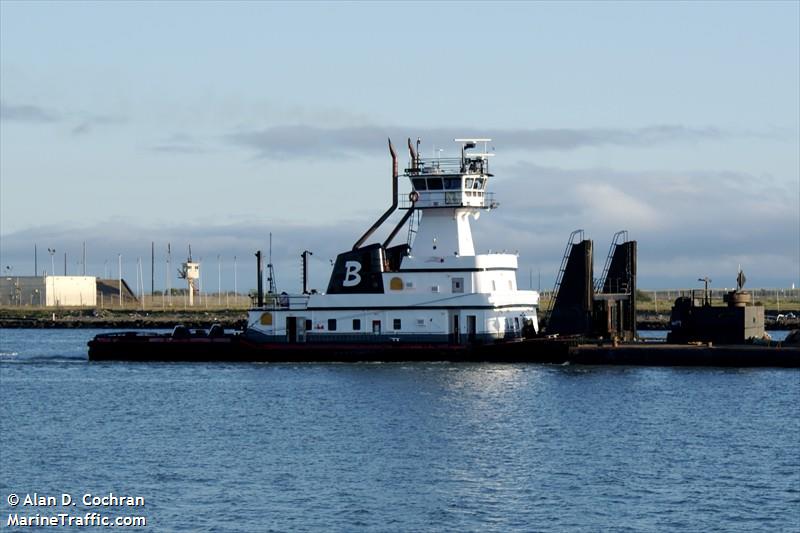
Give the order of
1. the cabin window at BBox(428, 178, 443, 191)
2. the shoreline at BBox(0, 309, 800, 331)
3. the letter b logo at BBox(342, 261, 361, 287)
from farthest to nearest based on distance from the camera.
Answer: the shoreline at BBox(0, 309, 800, 331) → the letter b logo at BBox(342, 261, 361, 287) → the cabin window at BBox(428, 178, 443, 191)

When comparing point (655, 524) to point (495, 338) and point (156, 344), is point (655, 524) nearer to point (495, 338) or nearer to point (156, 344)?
point (495, 338)

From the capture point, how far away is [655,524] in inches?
1093

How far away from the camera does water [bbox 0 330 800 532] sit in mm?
28828

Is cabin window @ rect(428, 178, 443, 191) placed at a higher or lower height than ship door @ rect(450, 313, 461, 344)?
higher

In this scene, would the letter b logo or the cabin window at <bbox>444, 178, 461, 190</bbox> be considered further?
the letter b logo

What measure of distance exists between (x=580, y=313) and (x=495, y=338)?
12.8 ft

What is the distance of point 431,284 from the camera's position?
187 feet

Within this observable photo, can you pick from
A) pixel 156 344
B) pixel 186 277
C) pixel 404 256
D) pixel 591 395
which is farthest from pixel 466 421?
pixel 186 277

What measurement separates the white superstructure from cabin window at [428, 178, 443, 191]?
1.7 inches

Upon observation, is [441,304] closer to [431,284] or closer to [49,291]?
[431,284]

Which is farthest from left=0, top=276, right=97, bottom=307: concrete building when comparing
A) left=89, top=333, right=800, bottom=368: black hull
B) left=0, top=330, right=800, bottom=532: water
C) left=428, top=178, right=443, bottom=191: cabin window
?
left=428, top=178, right=443, bottom=191: cabin window

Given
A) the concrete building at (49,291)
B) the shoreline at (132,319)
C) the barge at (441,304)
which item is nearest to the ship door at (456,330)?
the barge at (441,304)

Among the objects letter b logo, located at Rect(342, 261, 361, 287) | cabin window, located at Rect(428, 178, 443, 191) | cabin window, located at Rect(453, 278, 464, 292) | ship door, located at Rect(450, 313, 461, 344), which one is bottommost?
ship door, located at Rect(450, 313, 461, 344)

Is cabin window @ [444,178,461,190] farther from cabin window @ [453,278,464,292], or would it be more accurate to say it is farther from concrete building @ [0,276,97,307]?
concrete building @ [0,276,97,307]
